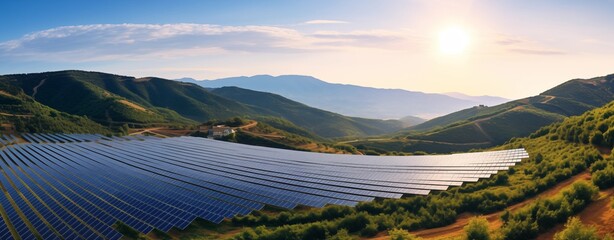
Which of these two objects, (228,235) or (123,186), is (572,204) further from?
(123,186)

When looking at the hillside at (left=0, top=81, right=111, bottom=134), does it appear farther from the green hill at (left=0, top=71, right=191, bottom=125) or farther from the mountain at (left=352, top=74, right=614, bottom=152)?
the mountain at (left=352, top=74, right=614, bottom=152)

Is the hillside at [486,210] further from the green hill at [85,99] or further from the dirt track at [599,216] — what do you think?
the green hill at [85,99]

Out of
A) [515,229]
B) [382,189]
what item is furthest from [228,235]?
[515,229]

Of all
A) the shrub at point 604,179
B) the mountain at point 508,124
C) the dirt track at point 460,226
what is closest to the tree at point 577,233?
the dirt track at point 460,226

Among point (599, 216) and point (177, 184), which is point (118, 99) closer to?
point (177, 184)

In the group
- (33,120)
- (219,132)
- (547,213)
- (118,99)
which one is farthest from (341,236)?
(118,99)
